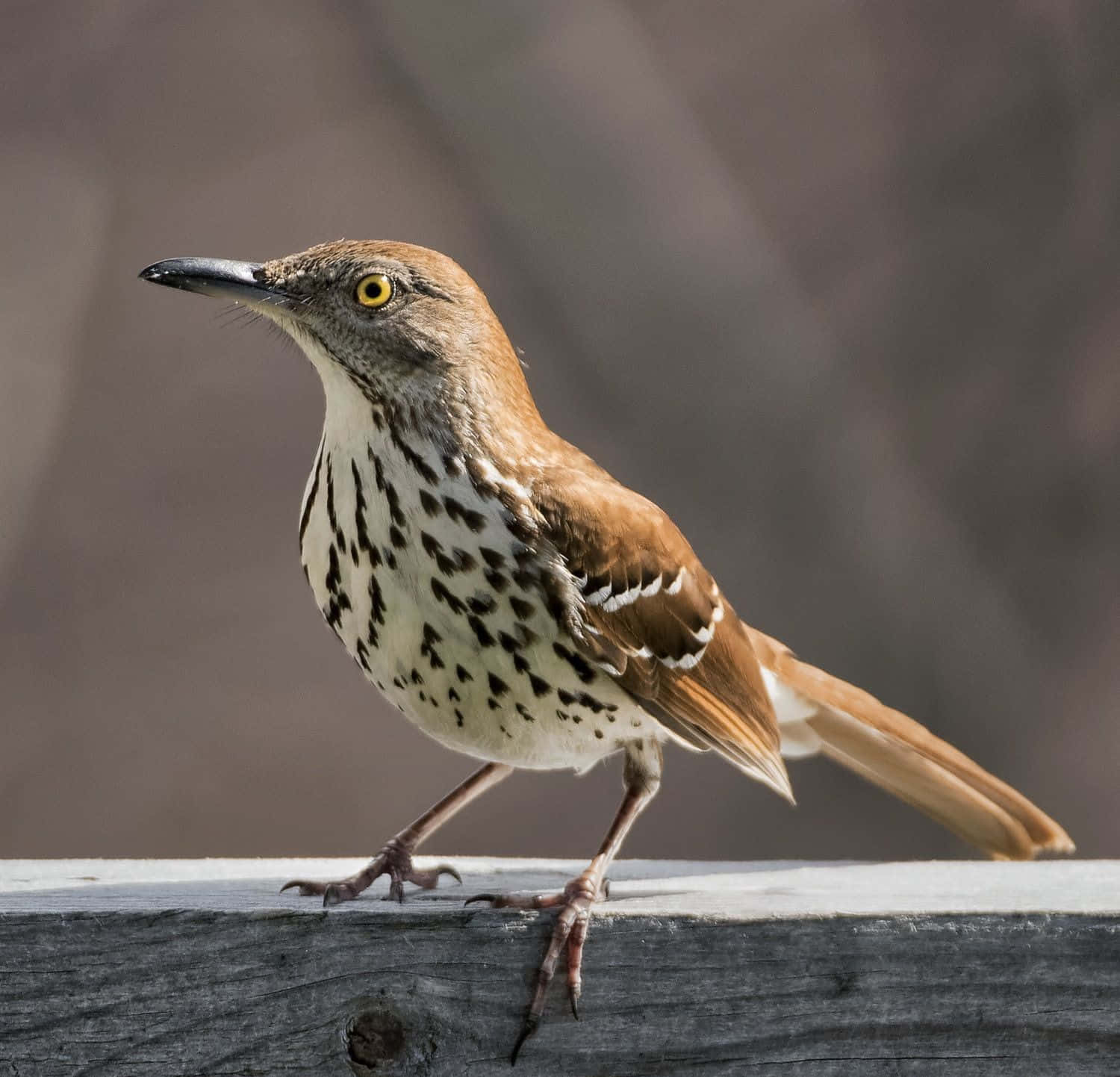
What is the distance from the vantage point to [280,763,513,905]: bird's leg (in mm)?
2477

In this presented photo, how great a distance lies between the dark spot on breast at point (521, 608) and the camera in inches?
100

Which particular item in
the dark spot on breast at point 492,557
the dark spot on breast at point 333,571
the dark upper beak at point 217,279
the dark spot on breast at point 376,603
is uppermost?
the dark upper beak at point 217,279

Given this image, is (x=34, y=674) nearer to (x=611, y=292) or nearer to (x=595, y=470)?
(x=611, y=292)

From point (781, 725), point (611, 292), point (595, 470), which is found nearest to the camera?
point (595, 470)

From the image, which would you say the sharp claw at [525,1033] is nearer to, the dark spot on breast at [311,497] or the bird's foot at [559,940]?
the bird's foot at [559,940]

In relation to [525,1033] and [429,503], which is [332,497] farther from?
[525,1033]

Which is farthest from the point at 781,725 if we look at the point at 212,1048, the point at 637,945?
the point at 212,1048

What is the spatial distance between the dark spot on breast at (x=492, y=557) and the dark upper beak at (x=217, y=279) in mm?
606

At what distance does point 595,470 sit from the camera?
2969 millimetres

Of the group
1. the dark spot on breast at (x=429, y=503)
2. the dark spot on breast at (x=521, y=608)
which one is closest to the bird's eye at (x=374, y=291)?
the dark spot on breast at (x=429, y=503)

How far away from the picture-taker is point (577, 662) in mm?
2602

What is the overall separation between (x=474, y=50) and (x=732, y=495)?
5.32 feet

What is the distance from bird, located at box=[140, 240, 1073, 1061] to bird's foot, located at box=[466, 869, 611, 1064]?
3 centimetres

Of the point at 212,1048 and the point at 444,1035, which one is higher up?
the point at 212,1048
